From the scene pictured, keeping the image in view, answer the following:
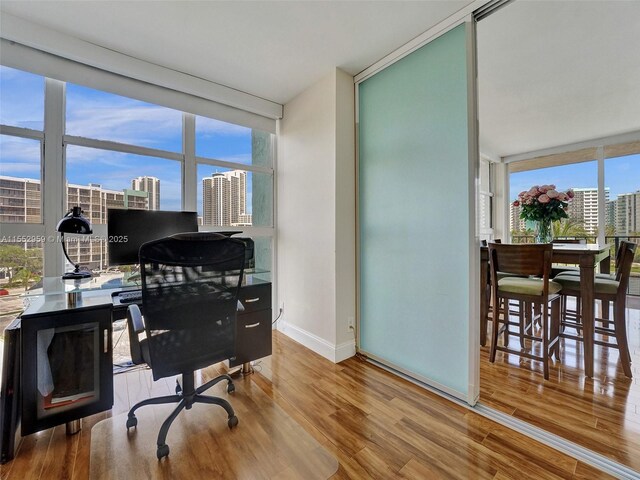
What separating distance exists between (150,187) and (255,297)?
4.74 feet

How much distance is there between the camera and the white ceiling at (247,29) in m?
1.73

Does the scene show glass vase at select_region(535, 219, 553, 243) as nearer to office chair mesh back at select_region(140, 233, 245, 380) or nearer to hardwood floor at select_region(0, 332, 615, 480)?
hardwood floor at select_region(0, 332, 615, 480)

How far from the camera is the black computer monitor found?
6.38ft

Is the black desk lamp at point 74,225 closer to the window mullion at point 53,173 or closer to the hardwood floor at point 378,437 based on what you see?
the window mullion at point 53,173

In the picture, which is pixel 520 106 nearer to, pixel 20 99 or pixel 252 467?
pixel 252 467

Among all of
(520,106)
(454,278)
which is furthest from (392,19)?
(520,106)

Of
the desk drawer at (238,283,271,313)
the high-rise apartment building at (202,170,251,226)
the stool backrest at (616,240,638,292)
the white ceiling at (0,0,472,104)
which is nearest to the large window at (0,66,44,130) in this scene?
the white ceiling at (0,0,472,104)

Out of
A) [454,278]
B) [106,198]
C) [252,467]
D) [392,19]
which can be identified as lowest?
[252,467]

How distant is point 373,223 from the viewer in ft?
7.84

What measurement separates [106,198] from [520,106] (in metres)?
4.42

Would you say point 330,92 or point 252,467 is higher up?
point 330,92

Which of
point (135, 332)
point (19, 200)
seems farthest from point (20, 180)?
point (135, 332)

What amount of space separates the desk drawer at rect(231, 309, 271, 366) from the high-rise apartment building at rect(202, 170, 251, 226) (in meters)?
1.20

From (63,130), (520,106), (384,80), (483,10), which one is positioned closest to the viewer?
(483,10)
